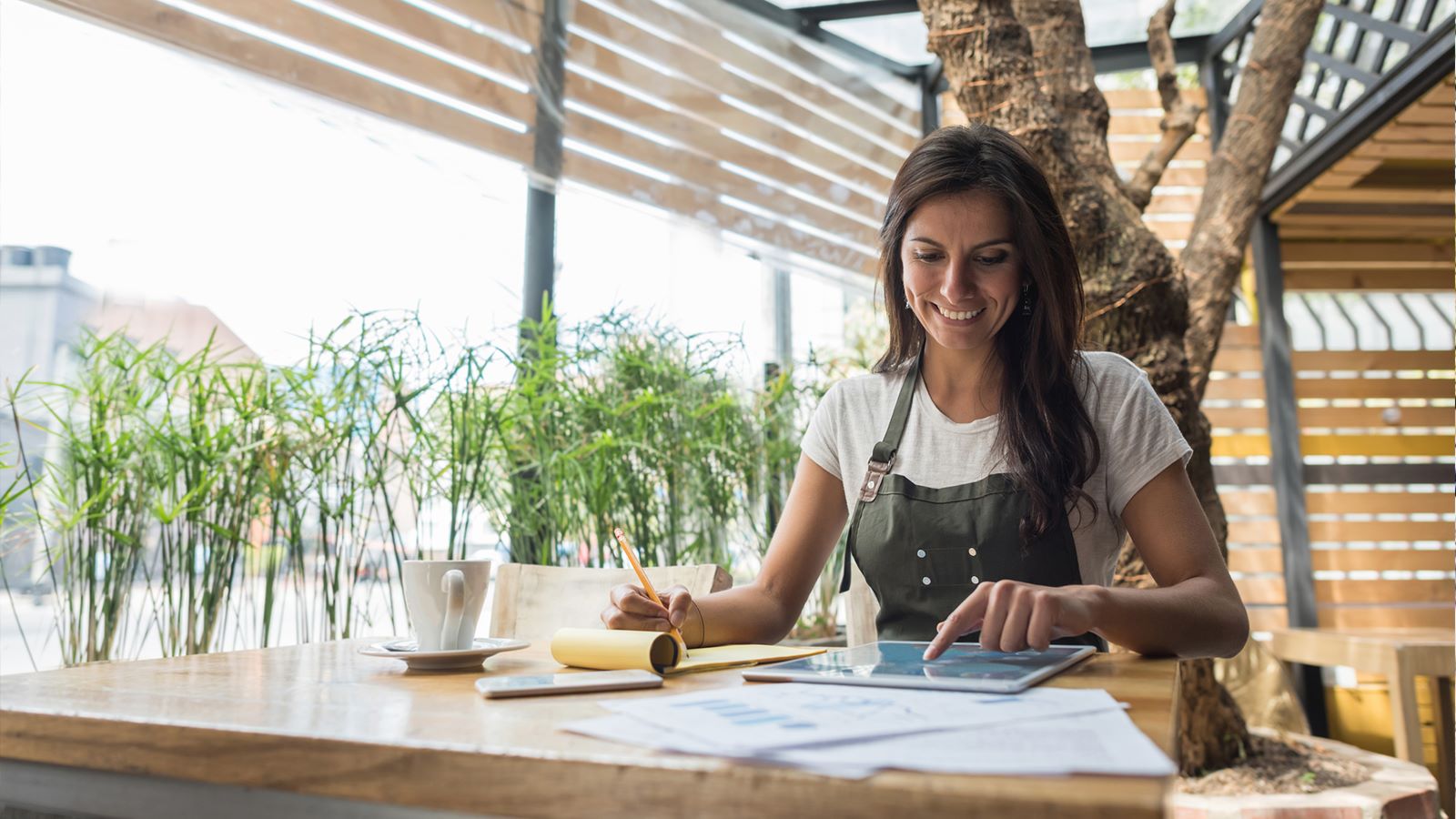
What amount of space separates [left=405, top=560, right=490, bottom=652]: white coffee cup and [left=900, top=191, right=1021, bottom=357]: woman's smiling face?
0.87 m

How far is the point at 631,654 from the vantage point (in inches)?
37.5

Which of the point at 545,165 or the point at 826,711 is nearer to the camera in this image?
the point at 826,711

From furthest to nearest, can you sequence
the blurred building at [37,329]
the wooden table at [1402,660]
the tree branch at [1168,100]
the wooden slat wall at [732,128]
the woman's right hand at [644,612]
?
1. the wooden slat wall at [732,128]
2. the wooden table at [1402,660]
3. the tree branch at [1168,100]
4. the blurred building at [37,329]
5. the woman's right hand at [644,612]

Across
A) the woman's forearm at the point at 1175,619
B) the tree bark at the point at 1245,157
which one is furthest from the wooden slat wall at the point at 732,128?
the woman's forearm at the point at 1175,619

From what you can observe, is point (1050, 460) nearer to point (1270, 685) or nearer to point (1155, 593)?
point (1155, 593)

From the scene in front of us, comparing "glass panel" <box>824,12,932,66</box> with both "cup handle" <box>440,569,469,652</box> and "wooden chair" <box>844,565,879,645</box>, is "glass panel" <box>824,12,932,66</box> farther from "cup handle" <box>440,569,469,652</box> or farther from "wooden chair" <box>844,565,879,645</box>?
"cup handle" <box>440,569,469,652</box>

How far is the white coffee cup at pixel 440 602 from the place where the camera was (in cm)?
106

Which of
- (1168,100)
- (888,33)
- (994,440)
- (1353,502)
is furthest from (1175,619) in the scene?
(888,33)

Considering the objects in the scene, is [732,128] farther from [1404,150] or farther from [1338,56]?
[1404,150]

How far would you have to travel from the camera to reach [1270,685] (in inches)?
133

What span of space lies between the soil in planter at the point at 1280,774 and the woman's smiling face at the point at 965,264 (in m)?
1.76

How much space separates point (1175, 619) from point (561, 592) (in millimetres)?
972

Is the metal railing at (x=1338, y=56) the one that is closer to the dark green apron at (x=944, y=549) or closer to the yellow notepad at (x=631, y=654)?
the dark green apron at (x=944, y=549)

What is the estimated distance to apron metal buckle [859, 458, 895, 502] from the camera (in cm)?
156
